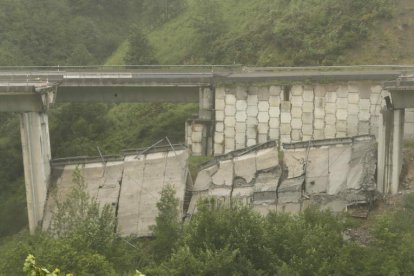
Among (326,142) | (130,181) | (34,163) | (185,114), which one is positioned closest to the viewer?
(34,163)

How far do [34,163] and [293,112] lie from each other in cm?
1637

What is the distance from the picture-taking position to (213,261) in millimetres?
21078

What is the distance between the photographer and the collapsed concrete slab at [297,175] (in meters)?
31.5

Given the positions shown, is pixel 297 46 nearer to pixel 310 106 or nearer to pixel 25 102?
pixel 310 106

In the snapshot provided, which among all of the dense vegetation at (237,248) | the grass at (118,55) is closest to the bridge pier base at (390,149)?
the dense vegetation at (237,248)

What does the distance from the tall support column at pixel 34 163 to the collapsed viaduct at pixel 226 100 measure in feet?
0.19

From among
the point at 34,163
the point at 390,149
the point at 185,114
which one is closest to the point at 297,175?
the point at 390,149

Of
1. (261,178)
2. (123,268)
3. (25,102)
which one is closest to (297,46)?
(261,178)

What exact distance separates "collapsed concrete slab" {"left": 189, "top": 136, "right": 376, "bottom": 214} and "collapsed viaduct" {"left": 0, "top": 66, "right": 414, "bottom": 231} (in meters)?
2.18

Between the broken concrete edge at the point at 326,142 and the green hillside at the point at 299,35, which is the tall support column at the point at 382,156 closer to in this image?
the broken concrete edge at the point at 326,142

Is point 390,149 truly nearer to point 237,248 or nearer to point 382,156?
point 382,156

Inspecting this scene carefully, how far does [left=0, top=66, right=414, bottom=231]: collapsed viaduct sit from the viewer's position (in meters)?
33.5

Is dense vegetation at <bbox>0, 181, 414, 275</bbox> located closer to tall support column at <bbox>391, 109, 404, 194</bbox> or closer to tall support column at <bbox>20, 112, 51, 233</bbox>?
tall support column at <bbox>391, 109, 404, 194</bbox>

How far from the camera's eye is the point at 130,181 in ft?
115
